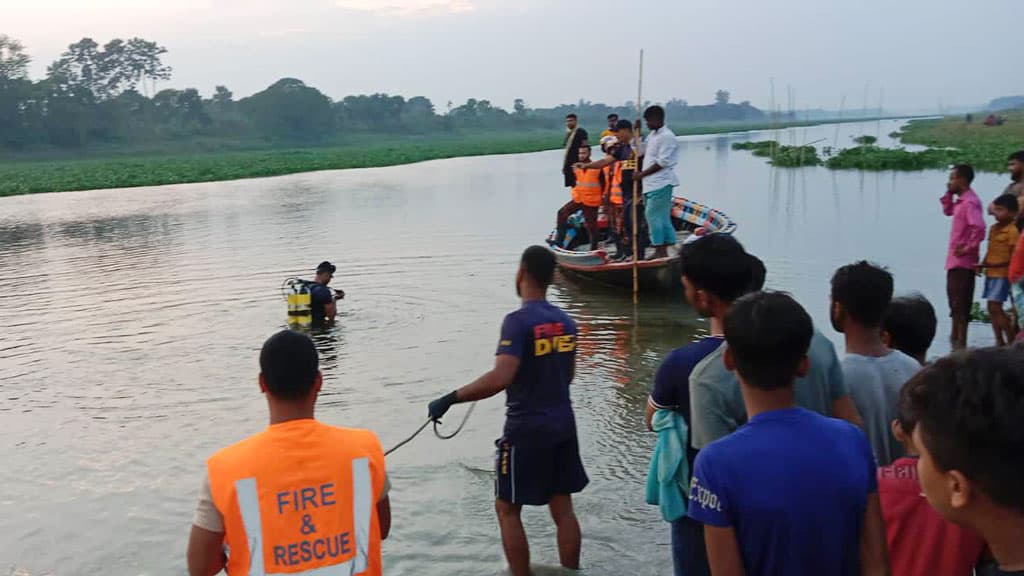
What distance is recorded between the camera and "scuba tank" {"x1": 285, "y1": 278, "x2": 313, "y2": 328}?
11.3 m

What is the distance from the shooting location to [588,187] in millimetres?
14109

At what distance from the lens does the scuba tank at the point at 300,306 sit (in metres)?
11.3

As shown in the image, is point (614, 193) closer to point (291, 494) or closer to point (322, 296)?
point (322, 296)

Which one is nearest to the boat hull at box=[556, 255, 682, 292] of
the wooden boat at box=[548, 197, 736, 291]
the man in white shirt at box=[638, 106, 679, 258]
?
the wooden boat at box=[548, 197, 736, 291]

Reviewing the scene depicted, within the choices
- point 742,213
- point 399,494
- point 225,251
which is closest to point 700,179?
point 742,213

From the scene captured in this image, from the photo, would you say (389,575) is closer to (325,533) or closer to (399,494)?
(399,494)

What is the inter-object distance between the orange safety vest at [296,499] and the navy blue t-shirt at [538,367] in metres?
1.79

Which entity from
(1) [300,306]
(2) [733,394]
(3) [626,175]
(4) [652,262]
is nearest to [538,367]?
(2) [733,394]

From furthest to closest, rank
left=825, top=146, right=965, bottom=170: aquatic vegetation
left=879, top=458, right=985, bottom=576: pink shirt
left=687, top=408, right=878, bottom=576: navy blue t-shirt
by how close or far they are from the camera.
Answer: left=825, top=146, right=965, bottom=170: aquatic vegetation < left=879, top=458, right=985, bottom=576: pink shirt < left=687, top=408, right=878, bottom=576: navy blue t-shirt

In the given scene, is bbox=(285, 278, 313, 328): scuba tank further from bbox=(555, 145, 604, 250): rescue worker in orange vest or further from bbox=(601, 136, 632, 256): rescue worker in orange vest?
bbox=(601, 136, 632, 256): rescue worker in orange vest

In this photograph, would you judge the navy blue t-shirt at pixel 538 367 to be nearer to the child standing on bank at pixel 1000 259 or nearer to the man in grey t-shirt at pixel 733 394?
the man in grey t-shirt at pixel 733 394

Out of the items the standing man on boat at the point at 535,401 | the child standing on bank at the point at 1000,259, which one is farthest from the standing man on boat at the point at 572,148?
the standing man on boat at the point at 535,401

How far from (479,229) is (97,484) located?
15478 mm

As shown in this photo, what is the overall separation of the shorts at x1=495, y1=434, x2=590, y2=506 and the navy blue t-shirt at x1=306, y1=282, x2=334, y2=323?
701cm
